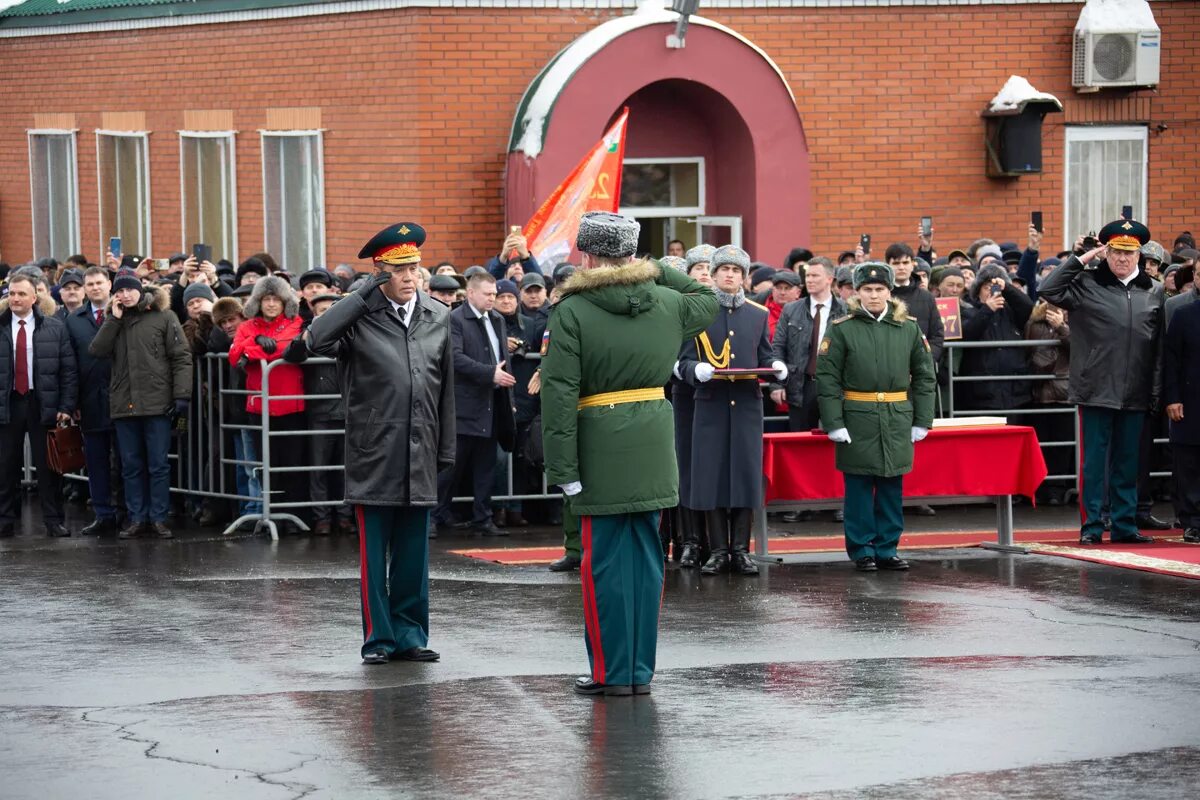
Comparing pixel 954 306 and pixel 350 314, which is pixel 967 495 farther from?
pixel 350 314

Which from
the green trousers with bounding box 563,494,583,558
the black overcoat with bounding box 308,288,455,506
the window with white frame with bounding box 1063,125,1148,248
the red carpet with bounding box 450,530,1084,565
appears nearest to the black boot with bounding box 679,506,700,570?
the green trousers with bounding box 563,494,583,558

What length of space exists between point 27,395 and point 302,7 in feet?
24.4

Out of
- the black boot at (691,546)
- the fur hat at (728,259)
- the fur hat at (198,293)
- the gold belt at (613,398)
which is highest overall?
the fur hat at (728,259)

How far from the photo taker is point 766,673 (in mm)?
9156

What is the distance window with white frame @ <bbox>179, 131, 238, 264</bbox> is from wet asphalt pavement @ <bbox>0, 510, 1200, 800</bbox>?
1014cm

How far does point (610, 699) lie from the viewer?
855cm

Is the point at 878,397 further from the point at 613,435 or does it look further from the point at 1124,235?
the point at 613,435

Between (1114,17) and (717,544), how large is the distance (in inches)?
441

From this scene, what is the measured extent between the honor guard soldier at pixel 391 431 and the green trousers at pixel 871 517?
3825 mm

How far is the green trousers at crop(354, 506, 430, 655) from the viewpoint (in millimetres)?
9453

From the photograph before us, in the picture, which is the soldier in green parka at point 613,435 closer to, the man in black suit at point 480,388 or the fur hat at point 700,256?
the fur hat at point 700,256

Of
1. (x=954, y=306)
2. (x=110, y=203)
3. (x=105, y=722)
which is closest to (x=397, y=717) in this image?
(x=105, y=722)

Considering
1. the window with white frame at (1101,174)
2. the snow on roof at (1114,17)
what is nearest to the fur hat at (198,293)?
the window with white frame at (1101,174)

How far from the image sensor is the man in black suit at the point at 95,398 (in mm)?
14867
